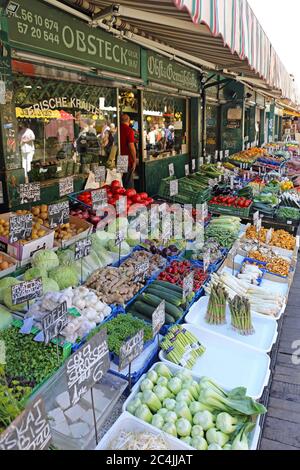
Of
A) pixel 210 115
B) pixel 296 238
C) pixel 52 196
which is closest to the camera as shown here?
pixel 52 196

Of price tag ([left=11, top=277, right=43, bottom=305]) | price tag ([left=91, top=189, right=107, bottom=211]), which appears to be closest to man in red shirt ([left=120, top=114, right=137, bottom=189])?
price tag ([left=91, top=189, right=107, bottom=211])

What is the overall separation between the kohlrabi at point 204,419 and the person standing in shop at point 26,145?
161 inches

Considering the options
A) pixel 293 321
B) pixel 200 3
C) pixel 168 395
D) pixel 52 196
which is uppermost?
pixel 200 3

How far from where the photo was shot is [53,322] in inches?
87.2

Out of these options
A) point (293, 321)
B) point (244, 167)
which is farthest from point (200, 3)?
point (244, 167)

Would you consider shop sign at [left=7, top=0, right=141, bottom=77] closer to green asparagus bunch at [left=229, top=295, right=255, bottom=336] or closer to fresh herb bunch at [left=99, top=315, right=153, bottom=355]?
fresh herb bunch at [left=99, top=315, right=153, bottom=355]

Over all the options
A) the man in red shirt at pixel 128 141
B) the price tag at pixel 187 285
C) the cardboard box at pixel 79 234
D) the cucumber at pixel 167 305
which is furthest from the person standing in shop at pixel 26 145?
the price tag at pixel 187 285

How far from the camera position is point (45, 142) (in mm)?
5691

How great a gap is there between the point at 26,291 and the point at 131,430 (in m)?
1.15

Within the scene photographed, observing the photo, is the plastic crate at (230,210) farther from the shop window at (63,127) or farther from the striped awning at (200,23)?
the striped awning at (200,23)

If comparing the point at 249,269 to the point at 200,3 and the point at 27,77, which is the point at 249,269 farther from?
the point at 27,77

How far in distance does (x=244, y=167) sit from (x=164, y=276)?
8.84 meters

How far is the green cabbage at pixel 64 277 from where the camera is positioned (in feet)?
10.7

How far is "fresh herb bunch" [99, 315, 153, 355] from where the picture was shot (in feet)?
8.61
